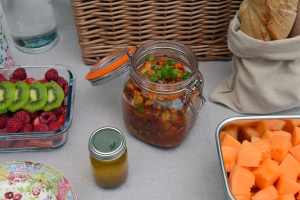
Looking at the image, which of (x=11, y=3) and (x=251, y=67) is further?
(x=11, y=3)

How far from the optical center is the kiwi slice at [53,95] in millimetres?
789

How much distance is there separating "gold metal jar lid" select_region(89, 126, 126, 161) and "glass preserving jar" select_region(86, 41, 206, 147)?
0.09 metres

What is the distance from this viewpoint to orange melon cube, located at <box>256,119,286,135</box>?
0.74 metres

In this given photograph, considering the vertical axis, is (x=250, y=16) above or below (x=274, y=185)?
above

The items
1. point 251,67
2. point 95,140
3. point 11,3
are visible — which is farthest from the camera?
point 11,3

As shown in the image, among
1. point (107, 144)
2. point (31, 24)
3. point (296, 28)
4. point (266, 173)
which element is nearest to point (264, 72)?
point (296, 28)

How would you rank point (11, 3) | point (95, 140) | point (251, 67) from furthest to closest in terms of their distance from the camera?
point (11, 3), point (251, 67), point (95, 140)

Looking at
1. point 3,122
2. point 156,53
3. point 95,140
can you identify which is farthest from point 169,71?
point 3,122

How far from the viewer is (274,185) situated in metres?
0.68

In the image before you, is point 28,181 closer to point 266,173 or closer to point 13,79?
point 13,79

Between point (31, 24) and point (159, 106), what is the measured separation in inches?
18.4

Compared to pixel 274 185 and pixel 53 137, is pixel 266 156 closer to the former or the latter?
pixel 274 185

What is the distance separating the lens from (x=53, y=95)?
2.66 ft

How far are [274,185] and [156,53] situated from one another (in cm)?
36
